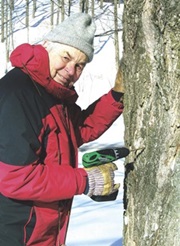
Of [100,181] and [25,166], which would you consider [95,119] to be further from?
[25,166]

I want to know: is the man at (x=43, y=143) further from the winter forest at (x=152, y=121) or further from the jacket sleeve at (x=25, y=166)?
the winter forest at (x=152, y=121)

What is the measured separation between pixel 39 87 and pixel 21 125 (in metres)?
0.24

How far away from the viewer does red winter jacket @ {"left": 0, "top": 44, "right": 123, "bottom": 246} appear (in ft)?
5.21

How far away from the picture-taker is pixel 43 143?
1723 millimetres

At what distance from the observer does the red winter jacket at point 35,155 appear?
159 cm

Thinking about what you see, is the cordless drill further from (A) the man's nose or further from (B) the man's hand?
(A) the man's nose

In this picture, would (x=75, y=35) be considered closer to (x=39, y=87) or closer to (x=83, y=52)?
(x=83, y=52)

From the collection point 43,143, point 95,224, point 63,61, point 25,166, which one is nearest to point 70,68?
point 63,61

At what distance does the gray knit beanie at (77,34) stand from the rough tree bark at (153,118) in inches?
6.7

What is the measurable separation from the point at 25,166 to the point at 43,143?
16 centimetres

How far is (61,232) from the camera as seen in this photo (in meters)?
1.97

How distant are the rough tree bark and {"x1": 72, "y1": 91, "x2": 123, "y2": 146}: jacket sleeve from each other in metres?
A: 0.32

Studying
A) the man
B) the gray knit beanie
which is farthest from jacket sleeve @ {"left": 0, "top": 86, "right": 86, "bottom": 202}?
the gray knit beanie

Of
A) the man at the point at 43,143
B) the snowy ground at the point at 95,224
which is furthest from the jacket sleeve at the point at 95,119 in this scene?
the snowy ground at the point at 95,224
